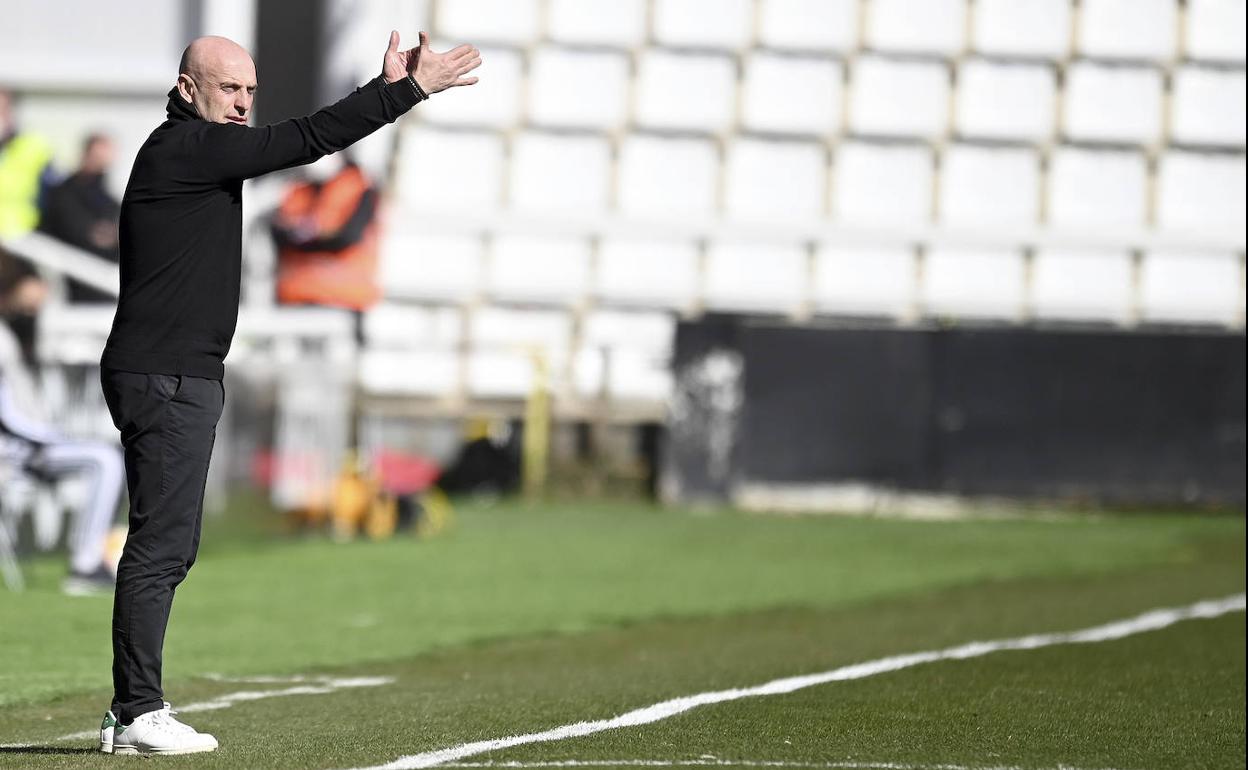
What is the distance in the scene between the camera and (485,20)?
23.9 m

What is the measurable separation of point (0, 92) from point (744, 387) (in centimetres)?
711

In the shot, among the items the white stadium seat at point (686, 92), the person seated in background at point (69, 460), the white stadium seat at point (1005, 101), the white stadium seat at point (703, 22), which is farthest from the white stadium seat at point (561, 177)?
the person seated in background at point (69, 460)

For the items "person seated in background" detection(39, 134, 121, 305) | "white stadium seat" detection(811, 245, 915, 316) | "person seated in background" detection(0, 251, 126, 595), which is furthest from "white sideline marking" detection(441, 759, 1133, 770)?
"white stadium seat" detection(811, 245, 915, 316)

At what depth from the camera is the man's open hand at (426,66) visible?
6090 mm

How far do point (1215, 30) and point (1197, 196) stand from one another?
734cm

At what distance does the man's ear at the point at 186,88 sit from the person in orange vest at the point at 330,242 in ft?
45.1

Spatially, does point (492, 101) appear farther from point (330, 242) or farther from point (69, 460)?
point (69, 460)

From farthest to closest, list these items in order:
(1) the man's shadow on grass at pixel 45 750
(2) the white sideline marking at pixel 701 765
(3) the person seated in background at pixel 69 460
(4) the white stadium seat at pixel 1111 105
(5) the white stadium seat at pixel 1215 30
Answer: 1. (4) the white stadium seat at pixel 1111 105
2. (5) the white stadium seat at pixel 1215 30
3. (3) the person seated in background at pixel 69 460
4. (1) the man's shadow on grass at pixel 45 750
5. (2) the white sideline marking at pixel 701 765

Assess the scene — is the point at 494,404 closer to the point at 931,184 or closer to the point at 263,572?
the point at 931,184

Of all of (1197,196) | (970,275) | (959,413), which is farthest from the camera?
(970,275)

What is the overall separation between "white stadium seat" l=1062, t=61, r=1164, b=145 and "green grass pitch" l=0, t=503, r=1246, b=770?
6.22 metres

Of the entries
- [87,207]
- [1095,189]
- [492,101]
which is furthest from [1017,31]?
[87,207]

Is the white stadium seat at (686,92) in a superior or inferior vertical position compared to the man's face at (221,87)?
superior

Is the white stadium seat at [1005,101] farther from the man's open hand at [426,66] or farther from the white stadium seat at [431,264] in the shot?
the man's open hand at [426,66]
